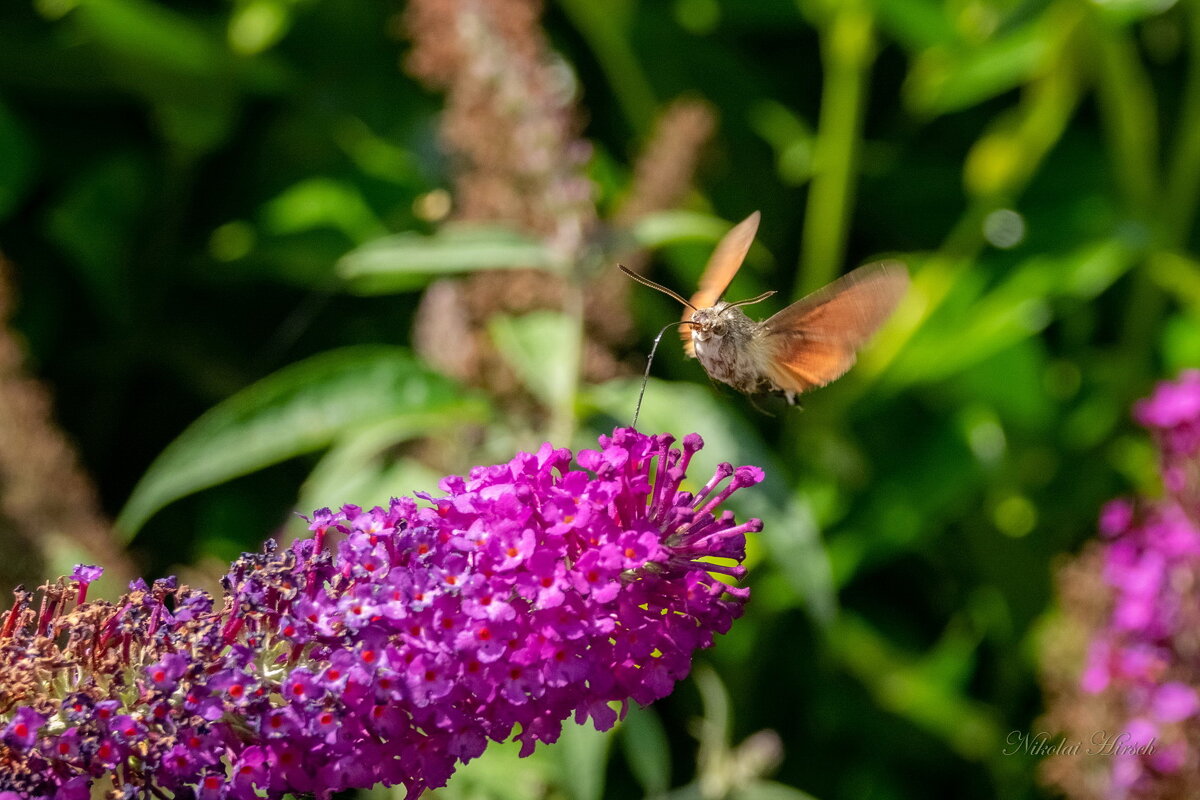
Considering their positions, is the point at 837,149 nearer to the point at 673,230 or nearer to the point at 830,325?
the point at 673,230

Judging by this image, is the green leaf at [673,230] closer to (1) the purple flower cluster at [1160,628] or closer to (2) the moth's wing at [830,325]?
(2) the moth's wing at [830,325]

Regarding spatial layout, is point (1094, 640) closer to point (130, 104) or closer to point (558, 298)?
point (558, 298)

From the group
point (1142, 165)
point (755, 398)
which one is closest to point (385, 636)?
point (755, 398)

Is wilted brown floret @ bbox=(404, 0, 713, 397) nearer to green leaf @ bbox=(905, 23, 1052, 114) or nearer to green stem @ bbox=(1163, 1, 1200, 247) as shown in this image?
green leaf @ bbox=(905, 23, 1052, 114)

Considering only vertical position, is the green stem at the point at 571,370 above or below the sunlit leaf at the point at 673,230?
below

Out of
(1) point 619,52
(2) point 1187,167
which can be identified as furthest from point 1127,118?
(1) point 619,52
